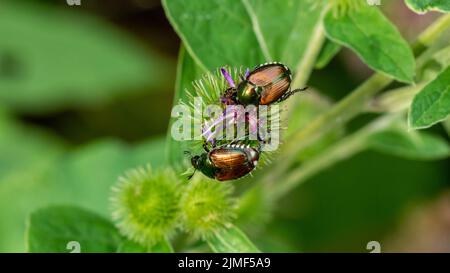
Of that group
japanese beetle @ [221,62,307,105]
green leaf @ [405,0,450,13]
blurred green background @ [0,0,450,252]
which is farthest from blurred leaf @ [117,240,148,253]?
blurred green background @ [0,0,450,252]

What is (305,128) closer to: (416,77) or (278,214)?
(416,77)

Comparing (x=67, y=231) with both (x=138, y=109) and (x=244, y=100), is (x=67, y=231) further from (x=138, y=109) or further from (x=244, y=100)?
(x=138, y=109)

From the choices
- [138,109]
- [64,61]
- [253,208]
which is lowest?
[253,208]

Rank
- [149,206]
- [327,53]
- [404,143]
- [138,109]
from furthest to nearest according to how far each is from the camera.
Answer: [138,109] < [404,143] < [327,53] < [149,206]

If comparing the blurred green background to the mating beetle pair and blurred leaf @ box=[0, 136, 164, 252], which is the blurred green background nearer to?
blurred leaf @ box=[0, 136, 164, 252]

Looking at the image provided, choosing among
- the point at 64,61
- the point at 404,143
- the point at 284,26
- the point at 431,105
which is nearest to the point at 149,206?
the point at 284,26

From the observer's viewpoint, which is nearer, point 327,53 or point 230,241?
point 230,241

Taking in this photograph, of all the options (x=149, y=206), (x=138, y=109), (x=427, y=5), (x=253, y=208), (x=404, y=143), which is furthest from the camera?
(x=138, y=109)
